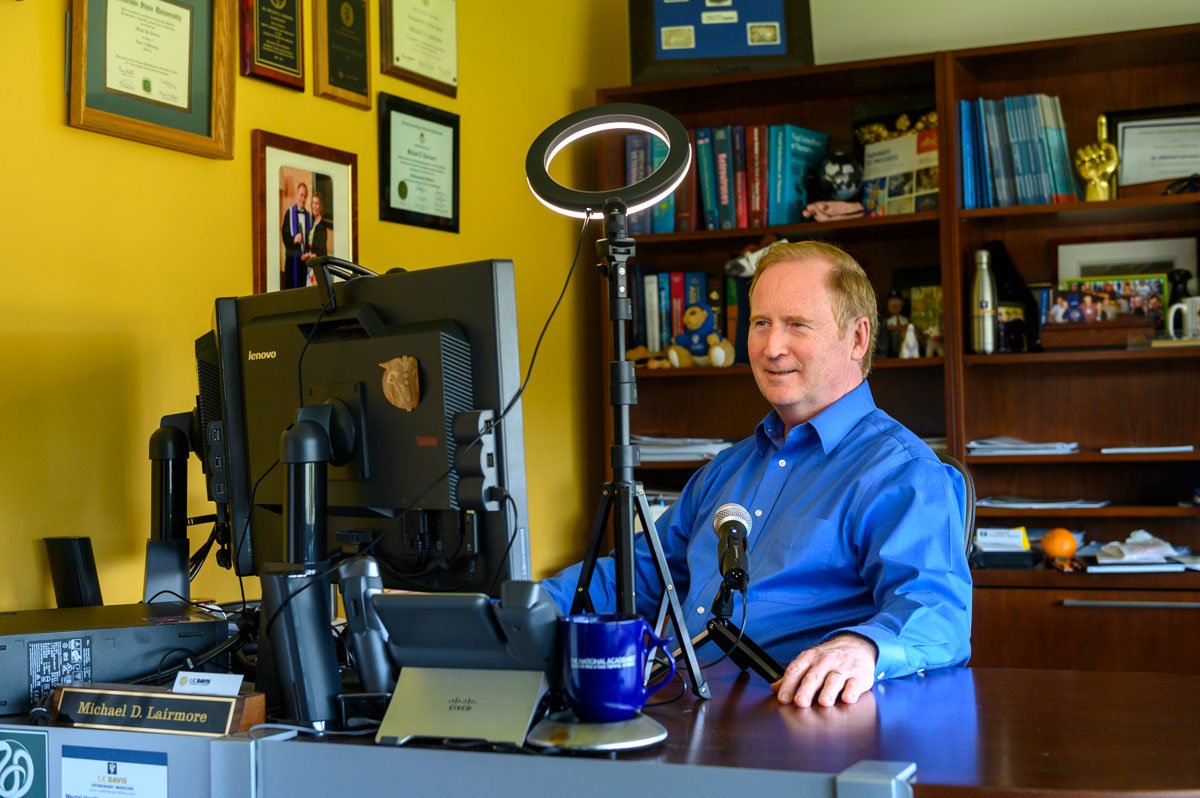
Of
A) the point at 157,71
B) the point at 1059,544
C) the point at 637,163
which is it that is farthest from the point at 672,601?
the point at 637,163

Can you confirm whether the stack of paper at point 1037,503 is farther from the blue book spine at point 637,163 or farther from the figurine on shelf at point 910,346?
the blue book spine at point 637,163

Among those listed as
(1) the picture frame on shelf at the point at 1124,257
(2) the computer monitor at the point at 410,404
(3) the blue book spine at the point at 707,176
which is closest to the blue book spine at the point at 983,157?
(1) the picture frame on shelf at the point at 1124,257

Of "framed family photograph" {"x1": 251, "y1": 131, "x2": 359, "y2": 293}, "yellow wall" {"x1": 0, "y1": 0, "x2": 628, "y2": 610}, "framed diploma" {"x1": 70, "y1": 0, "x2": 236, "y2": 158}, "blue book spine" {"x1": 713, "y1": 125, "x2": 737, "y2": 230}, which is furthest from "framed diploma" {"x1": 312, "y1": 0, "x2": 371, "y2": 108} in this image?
"blue book spine" {"x1": 713, "y1": 125, "x2": 737, "y2": 230}

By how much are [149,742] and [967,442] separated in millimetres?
2412

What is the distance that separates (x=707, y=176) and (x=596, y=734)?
2.44m

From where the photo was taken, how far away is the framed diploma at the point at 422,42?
8.56 feet

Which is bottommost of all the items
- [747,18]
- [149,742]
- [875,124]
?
[149,742]

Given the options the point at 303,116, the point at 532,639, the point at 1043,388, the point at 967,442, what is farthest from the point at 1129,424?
the point at 532,639

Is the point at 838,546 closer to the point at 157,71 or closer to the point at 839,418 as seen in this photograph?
the point at 839,418

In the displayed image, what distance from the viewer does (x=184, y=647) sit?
1417 millimetres

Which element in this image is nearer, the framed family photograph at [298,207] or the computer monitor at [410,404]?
the computer monitor at [410,404]

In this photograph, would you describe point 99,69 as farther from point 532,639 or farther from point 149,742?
point 532,639

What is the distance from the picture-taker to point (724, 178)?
3.20m

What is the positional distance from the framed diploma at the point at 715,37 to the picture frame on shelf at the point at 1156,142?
34.5 inches
